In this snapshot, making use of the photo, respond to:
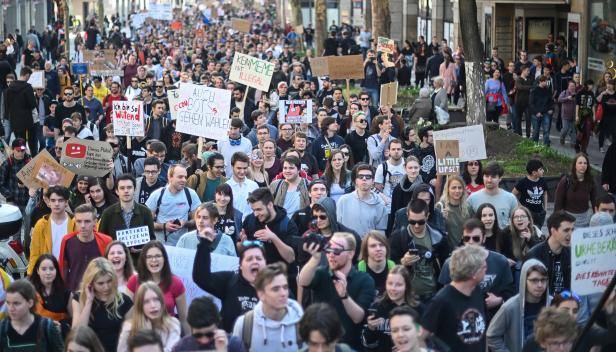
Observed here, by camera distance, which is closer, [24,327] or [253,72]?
[24,327]

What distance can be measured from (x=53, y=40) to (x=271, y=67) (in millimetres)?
28341

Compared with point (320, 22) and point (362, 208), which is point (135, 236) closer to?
point (362, 208)

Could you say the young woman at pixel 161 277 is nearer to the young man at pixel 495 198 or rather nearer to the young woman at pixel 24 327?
the young woman at pixel 24 327

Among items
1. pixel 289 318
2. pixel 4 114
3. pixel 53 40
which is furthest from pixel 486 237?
pixel 53 40

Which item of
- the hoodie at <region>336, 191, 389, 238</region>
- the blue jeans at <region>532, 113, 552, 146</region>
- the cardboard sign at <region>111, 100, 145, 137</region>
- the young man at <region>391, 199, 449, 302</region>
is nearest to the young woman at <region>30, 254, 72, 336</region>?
the young man at <region>391, 199, 449, 302</region>

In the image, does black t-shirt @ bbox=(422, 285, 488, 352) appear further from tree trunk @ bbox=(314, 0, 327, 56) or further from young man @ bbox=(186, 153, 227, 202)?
tree trunk @ bbox=(314, 0, 327, 56)

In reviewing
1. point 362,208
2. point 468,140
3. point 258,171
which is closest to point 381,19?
point 468,140

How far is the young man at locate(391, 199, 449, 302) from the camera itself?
32.4 feet

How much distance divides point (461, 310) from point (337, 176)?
5.64 meters

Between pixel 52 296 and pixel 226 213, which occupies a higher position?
pixel 226 213

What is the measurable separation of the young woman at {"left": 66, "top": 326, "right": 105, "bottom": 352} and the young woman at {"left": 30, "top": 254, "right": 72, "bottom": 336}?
1858 millimetres

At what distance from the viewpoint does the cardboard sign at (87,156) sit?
1401 cm

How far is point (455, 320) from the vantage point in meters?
7.93

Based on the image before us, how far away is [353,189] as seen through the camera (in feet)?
44.2
